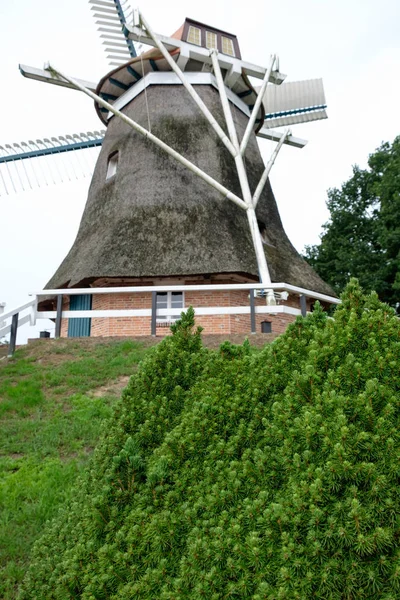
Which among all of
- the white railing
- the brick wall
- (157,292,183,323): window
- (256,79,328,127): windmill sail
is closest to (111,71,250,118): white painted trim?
(256,79,328,127): windmill sail

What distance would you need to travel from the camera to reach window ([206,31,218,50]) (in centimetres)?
1650

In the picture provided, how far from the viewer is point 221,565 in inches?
102

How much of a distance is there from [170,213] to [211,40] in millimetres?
6428

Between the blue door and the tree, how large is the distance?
517 inches

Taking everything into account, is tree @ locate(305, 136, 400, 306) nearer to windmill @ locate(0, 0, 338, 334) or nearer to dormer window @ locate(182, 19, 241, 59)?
windmill @ locate(0, 0, 338, 334)

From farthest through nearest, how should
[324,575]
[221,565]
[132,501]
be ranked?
1. [132,501]
2. [221,565]
3. [324,575]

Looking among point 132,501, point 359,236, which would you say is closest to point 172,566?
point 132,501

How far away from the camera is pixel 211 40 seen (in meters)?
16.6

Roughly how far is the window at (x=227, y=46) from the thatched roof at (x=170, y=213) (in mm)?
1365

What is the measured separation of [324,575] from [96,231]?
1300 centimetres

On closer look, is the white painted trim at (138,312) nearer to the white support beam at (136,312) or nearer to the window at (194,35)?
the white support beam at (136,312)

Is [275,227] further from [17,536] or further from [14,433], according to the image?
[17,536]

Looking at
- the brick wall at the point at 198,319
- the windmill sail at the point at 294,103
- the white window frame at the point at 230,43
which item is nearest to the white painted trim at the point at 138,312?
the brick wall at the point at 198,319

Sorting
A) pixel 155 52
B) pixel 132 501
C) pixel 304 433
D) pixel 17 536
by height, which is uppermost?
pixel 155 52
